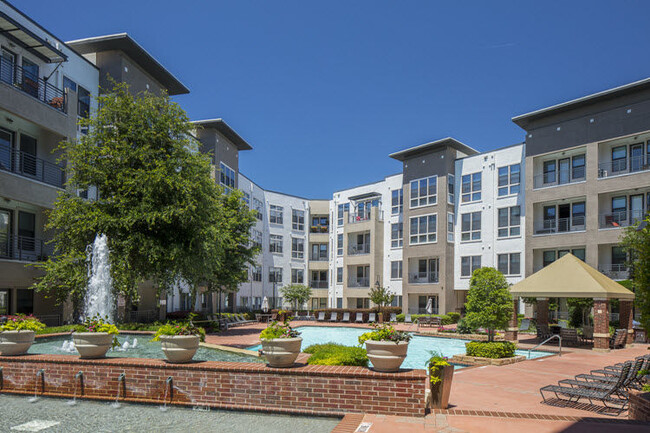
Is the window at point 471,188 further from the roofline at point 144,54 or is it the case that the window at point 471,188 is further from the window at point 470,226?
the roofline at point 144,54

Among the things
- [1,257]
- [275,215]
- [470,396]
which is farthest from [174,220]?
[275,215]

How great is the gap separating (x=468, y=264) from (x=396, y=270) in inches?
315

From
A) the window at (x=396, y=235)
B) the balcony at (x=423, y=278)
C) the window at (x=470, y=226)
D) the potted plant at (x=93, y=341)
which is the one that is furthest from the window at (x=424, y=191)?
the potted plant at (x=93, y=341)

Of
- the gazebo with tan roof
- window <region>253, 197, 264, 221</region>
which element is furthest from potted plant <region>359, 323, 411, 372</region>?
window <region>253, 197, 264, 221</region>

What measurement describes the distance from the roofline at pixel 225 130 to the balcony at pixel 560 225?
2565cm

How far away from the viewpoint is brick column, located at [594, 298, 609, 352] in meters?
21.5

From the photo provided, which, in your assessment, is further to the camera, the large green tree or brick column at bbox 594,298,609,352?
brick column at bbox 594,298,609,352

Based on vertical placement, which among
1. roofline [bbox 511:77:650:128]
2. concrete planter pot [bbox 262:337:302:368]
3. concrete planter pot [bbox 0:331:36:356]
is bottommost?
concrete planter pot [bbox 0:331:36:356]

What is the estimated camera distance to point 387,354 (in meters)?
8.19

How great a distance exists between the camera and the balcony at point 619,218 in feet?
102

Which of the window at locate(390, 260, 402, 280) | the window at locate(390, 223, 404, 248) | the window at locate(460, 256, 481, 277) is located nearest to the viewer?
the window at locate(460, 256, 481, 277)

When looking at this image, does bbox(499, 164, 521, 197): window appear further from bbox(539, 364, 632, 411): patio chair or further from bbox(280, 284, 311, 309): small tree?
bbox(539, 364, 632, 411): patio chair

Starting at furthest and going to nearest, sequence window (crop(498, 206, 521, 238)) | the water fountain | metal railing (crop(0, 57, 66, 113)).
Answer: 1. window (crop(498, 206, 521, 238))
2. metal railing (crop(0, 57, 66, 113))
3. the water fountain

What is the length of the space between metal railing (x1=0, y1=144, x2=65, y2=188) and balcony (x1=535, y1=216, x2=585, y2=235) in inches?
1210
